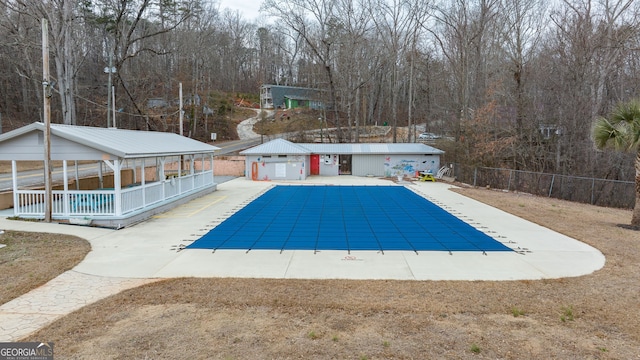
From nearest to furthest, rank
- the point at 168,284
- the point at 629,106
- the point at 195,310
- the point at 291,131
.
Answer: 1. the point at 195,310
2. the point at 168,284
3. the point at 629,106
4. the point at 291,131

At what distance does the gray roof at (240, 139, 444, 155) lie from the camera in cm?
2739

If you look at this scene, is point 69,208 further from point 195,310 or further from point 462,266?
point 462,266

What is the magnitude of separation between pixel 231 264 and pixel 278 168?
1951cm

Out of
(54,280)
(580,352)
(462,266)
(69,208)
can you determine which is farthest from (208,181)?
(580,352)

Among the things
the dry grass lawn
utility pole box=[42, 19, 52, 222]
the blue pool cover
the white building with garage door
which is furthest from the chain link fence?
utility pole box=[42, 19, 52, 222]

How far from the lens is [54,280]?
7.13 metres

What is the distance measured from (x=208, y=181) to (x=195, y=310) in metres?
16.0

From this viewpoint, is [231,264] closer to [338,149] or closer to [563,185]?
[563,185]

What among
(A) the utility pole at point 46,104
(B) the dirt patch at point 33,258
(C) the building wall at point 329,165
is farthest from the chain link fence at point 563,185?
(A) the utility pole at point 46,104

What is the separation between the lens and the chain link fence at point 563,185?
18.5 meters

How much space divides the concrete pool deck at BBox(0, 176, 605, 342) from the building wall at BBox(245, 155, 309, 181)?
1559 cm

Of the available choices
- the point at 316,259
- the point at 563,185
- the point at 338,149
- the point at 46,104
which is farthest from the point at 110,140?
the point at 563,185

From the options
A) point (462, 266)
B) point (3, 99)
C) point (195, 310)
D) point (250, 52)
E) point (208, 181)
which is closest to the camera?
point (195, 310)

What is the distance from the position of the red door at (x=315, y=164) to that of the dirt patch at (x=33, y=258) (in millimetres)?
22201
